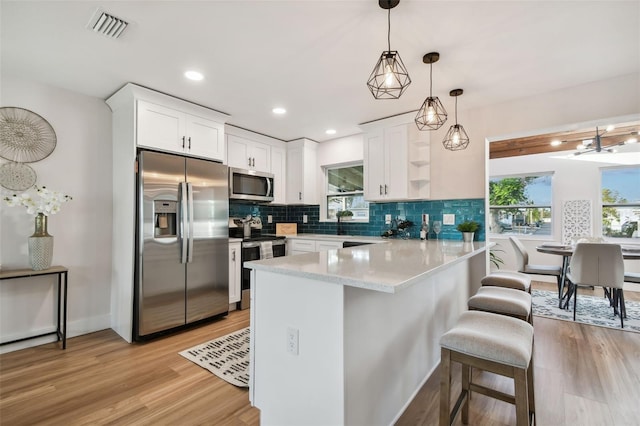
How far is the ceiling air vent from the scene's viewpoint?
184 cm

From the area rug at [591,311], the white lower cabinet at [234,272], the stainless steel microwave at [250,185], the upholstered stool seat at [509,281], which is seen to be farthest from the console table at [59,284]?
the area rug at [591,311]

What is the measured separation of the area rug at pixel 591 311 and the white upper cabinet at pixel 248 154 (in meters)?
4.11

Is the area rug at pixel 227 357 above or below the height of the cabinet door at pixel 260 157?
below

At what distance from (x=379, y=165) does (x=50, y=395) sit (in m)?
3.66

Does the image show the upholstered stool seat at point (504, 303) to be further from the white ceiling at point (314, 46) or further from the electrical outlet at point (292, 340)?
the white ceiling at point (314, 46)

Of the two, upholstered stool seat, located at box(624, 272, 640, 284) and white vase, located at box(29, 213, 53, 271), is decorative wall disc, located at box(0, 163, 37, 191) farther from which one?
upholstered stool seat, located at box(624, 272, 640, 284)

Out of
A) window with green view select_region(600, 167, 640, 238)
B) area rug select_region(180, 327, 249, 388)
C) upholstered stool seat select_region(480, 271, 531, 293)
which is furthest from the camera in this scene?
window with green view select_region(600, 167, 640, 238)

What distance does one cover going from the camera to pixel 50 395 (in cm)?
195

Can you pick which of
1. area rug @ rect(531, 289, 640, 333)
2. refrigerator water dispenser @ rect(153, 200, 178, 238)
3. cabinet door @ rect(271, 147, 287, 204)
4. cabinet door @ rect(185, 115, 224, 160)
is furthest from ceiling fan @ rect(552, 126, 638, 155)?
refrigerator water dispenser @ rect(153, 200, 178, 238)

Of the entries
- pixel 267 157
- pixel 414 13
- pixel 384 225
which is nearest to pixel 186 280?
pixel 267 157

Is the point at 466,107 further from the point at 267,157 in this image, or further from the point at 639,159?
the point at 639,159

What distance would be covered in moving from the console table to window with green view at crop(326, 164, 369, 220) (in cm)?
335

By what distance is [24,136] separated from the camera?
105 inches

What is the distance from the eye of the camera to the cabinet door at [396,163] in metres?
3.59
